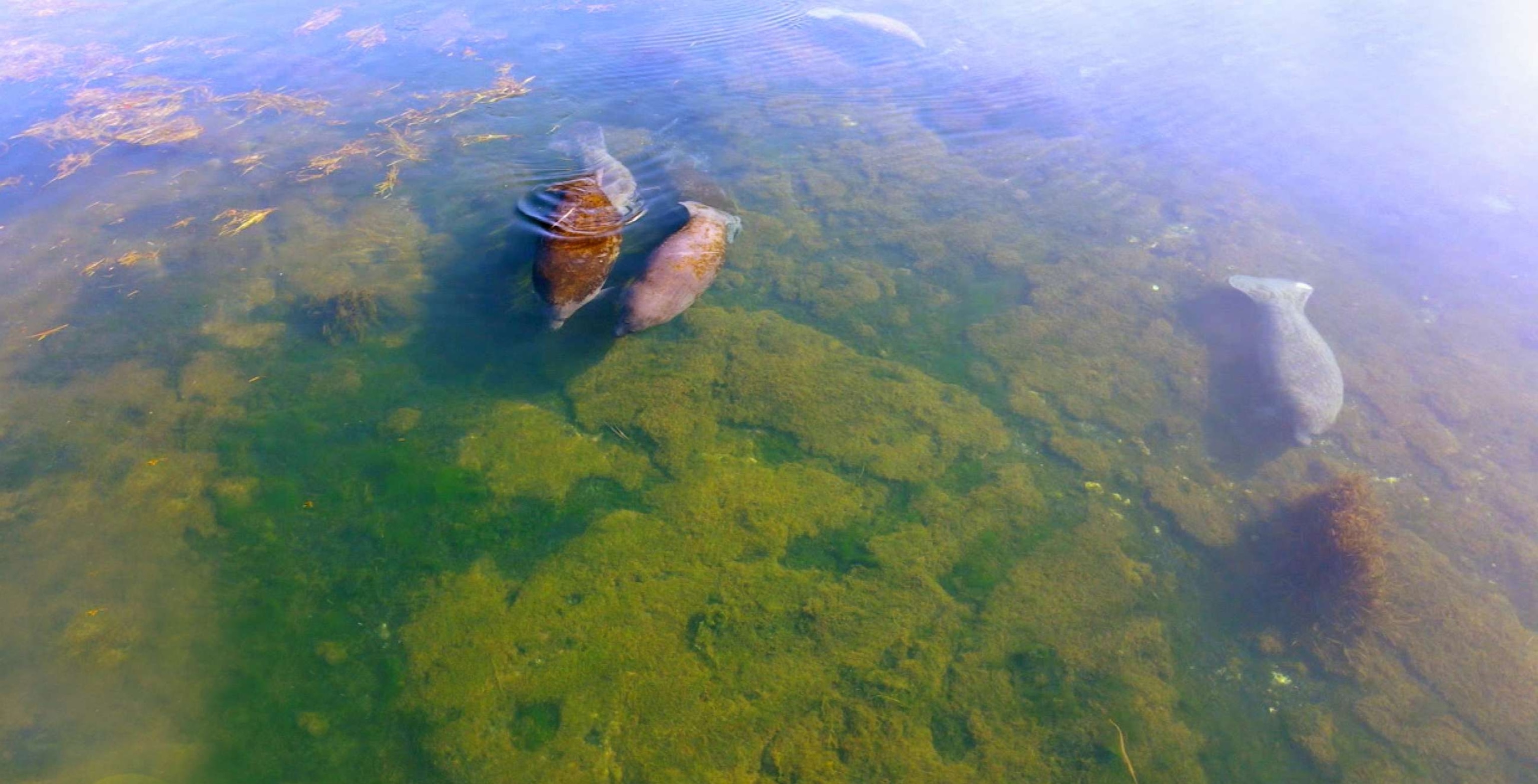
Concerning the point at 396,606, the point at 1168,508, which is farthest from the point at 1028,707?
the point at 396,606

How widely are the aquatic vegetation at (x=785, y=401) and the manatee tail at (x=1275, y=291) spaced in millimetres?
3534

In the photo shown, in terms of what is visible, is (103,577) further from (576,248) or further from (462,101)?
(462,101)

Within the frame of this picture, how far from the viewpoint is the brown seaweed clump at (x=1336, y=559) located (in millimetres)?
4473

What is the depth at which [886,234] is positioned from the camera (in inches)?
289

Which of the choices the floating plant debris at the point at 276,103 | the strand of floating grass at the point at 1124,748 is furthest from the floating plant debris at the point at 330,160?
the strand of floating grass at the point at 1124,748

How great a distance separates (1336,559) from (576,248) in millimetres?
6421

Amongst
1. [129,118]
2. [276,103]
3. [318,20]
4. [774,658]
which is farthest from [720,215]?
[318,20]

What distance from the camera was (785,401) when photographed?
17.8ft

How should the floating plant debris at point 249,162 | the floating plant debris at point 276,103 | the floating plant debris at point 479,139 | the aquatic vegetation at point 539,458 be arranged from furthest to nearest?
the floating plant debris at point 276,103, the floating plant debris at point 479,139, the floating plant debris at point 249,162, the aquatic vegetation at point 539,458

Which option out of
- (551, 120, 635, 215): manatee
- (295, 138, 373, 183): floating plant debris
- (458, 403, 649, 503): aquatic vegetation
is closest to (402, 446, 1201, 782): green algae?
(458, 403, 649, 503): aquatic vegetation

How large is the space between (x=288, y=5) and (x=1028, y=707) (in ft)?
57.4

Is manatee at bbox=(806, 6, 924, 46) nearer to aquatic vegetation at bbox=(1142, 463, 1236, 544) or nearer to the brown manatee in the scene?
the brown manatee

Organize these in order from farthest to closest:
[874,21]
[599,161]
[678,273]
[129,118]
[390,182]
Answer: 1. [874,21]
2. [129,118]
3. [599,161]
4. [390,182]
5. [678,273]

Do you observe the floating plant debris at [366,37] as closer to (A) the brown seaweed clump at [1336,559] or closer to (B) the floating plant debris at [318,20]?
(B) the floating plant debris at [318,20]
